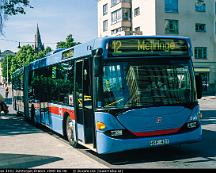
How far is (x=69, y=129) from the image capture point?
11711 millimetres

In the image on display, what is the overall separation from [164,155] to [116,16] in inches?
1991

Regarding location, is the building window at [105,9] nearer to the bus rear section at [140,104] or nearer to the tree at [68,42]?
the tree at [68,42]

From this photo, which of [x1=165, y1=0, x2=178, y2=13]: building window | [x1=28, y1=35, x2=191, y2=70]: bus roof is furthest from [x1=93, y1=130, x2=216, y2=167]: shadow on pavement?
[x1=165, y1=0, x2=178, y2=13]: building window

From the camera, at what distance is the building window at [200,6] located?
52625 millimetres

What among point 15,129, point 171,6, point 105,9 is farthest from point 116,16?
point 15,129

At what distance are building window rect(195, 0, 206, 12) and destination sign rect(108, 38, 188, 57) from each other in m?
45.2

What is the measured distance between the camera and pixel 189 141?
30.2 ft

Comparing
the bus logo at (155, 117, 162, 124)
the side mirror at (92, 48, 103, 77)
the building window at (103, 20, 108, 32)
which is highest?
the building window at (103, 20, 108, 32)

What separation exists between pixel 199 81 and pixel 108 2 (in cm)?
5460

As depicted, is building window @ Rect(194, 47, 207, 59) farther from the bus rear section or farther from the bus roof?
the bus rear section

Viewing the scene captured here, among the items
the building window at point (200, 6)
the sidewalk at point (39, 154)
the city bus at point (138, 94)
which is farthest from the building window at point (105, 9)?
the city bus at point (138, 94)

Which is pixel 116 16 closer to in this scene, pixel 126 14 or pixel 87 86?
pixel 126 14

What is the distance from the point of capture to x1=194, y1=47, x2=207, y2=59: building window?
171 ft

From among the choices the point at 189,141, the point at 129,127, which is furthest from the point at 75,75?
the point at 189,141
